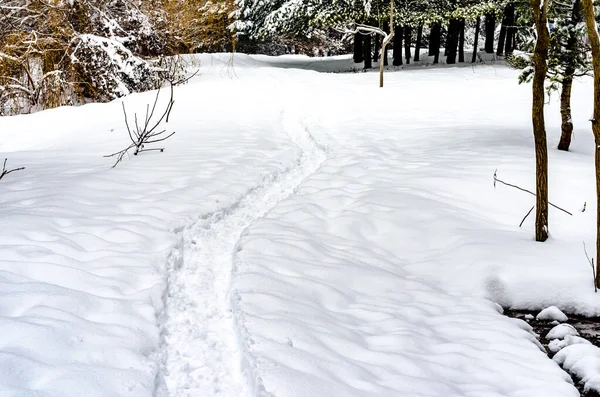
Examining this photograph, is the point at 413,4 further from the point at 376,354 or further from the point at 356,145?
the point at 376,354

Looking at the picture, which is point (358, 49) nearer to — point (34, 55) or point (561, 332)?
point (34, 55)

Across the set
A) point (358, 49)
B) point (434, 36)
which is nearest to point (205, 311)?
point (434, 36)

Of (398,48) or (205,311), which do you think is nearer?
(205,311)

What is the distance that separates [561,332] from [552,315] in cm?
32

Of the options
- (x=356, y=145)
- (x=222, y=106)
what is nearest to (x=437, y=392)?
(x=356, y=145)

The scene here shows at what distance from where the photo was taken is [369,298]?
4527mm

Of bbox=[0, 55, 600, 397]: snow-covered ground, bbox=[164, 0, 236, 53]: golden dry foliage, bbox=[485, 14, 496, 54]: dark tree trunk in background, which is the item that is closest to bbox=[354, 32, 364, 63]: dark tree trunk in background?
bbox=[485, 14, 496, 54]: dark tree trunk in background

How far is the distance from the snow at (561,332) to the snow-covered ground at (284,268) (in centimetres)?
22

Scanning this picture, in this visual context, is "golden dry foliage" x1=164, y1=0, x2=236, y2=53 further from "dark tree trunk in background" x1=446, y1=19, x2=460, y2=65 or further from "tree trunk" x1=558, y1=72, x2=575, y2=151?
"tree trunk" x1=558, y1=72, x2=575, y2=151

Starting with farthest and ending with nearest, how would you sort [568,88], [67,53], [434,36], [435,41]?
[435,41]
[434,36]
[67,53]
[568,88]

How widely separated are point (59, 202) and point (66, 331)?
288cm

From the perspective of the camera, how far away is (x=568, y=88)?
8875 mm

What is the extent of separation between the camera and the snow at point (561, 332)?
401cm

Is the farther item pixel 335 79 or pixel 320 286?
pixel 335 79
